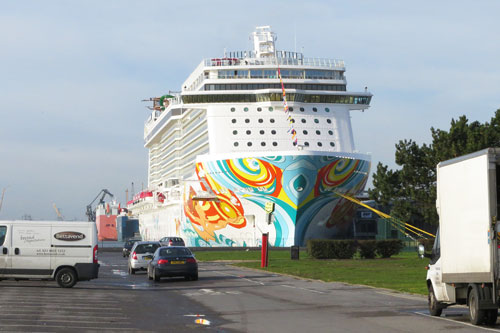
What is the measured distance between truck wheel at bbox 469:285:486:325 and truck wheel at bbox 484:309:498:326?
0.12 meters

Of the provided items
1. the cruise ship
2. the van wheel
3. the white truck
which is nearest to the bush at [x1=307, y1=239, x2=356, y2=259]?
the cruise ship

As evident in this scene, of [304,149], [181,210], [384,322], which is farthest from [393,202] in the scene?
[384,322]

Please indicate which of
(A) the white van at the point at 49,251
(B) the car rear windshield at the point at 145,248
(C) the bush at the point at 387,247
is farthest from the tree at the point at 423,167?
(A) the white van at the point at 49,251

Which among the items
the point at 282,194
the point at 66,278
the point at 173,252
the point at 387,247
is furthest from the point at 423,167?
the point at 66,278

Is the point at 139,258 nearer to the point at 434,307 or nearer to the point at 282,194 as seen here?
the point at 434,307

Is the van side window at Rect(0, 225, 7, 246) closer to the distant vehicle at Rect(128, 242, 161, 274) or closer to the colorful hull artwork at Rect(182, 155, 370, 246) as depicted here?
the distant vehicle at Rect(128, 242, 161, 274)

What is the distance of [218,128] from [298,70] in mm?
8232

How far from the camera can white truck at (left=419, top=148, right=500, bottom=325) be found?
13156 mm

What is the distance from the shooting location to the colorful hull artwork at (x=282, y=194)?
56.3 meters

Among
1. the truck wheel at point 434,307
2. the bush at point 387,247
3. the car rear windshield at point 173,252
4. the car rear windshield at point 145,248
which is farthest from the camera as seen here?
the bush at point 387,247

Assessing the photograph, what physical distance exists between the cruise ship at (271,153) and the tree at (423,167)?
26.6 ft

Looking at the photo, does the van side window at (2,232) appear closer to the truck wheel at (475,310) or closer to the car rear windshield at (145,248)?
the car rear windshield at (145,248)

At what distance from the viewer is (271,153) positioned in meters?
56.1

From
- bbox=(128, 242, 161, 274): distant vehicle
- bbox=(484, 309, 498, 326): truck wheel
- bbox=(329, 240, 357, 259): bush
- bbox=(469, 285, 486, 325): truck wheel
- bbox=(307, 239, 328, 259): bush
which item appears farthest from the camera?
bbox=(329, 240, 357, 259): bush
